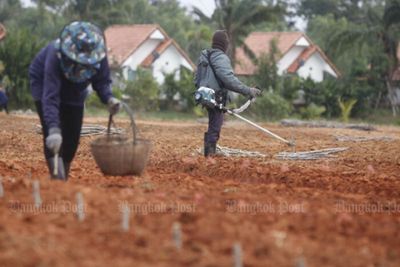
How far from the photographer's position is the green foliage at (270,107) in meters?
34.6

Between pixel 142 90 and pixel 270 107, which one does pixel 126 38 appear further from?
pixel 270 107

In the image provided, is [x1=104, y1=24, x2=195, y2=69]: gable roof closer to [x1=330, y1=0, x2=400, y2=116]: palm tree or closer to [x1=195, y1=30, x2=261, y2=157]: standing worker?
[x1=330, y1=0, x2=400, y2=116]: palm tree

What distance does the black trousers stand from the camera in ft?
24.9

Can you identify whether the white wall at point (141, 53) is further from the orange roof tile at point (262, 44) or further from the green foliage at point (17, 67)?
the green foliage at point (17, 67)

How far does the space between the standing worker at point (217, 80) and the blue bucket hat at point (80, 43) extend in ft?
13.0

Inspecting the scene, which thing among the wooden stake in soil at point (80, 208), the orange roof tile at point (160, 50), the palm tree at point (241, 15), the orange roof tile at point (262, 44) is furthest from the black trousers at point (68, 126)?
the orange roof tile at point (160, 50)

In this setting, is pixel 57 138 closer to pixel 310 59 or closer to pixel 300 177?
pixel 300 177

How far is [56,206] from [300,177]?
4.03 m

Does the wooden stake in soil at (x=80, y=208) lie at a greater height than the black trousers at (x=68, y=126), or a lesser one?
lesser

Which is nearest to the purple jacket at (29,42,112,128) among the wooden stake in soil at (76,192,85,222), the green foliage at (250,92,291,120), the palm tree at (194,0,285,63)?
the wooden stake in soil at (76,192,85,222)

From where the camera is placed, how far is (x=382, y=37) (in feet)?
141

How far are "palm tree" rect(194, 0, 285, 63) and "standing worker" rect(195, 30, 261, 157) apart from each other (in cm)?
3061

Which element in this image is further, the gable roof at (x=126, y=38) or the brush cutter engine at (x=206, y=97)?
the gable roof at (x=126, y=38)

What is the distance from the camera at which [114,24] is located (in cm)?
5291
